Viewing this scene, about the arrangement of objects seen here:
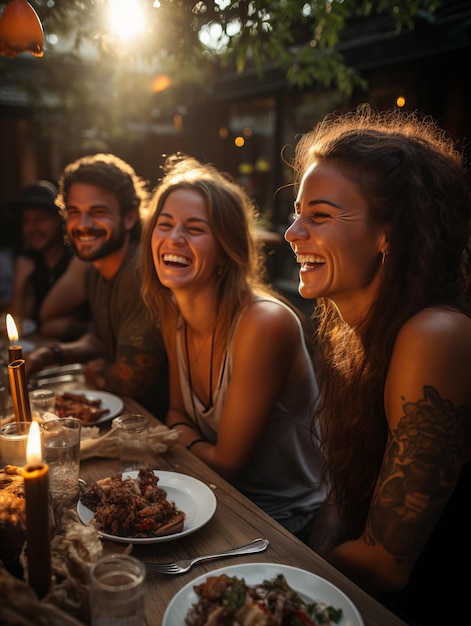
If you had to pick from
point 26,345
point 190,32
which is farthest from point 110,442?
point 190,32

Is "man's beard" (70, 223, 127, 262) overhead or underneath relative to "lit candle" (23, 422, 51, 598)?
overhead

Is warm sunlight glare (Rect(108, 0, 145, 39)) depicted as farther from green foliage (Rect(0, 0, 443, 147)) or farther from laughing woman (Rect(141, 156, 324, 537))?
laughing woman (Rect(141, 156, 324, 537))

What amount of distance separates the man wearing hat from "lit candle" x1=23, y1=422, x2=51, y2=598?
4.10 meters

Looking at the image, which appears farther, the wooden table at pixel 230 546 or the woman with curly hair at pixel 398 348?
the woman with curly hair at pixel 398 348

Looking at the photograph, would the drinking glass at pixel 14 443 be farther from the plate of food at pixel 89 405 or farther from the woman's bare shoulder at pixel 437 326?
the woman's bare shoulder at pixel 437 326

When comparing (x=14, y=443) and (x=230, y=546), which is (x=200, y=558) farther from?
(x=14, y=443)

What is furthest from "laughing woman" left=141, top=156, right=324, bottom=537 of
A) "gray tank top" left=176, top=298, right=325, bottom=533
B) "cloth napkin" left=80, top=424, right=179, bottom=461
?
"cloth napkin" left=80, top=424, right=179, bottom=461

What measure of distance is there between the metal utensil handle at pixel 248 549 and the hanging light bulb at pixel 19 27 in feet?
5.85

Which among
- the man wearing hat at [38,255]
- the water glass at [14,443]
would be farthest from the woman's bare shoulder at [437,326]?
the man wearing hat at [38,255]

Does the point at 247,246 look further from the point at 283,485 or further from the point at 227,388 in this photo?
the point at 283,485

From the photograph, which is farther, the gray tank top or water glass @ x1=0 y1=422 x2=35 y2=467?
the gray tank top

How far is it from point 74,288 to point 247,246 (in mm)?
2196

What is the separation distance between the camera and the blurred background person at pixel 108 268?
2.92 metres

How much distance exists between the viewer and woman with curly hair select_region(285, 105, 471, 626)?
146 cm
